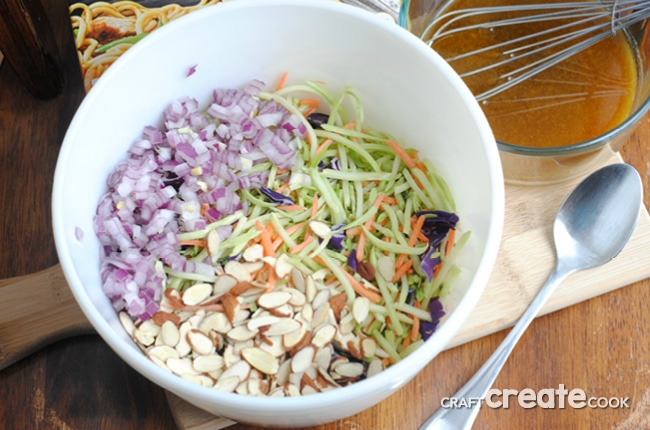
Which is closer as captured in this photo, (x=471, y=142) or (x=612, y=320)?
(x=471, y=142)

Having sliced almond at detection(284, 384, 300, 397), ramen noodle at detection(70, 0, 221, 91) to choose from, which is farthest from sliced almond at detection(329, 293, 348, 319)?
ramen noodle at detection(70, 0, 221, 91)

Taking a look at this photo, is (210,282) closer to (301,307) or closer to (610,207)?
(301,307)

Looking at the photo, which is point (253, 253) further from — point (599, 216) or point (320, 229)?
point (599, 216)

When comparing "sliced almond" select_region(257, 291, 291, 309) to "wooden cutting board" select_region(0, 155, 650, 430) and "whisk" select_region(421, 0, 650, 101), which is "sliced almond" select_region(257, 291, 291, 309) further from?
"whisk" select_region(421, 0, 650, 101)

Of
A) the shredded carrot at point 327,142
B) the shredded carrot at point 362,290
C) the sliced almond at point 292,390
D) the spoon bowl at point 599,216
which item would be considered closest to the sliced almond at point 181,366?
the sliced almond at point 292,390

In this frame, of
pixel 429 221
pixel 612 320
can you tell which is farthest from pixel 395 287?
pixel 612 320
